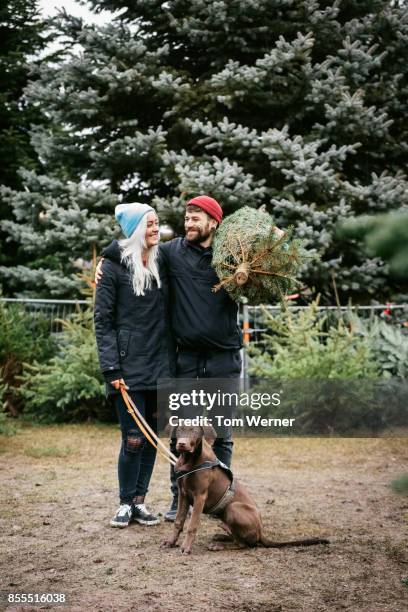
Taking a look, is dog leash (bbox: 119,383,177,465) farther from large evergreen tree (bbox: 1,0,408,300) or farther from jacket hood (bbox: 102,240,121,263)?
large evergreen tree (bbox: 1,0,408,300)

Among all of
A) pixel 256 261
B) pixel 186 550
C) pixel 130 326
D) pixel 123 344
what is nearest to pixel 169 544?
pixel 186 550

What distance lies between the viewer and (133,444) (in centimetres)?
486

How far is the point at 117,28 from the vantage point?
1166 centimetres

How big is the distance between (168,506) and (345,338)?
426 centimetres

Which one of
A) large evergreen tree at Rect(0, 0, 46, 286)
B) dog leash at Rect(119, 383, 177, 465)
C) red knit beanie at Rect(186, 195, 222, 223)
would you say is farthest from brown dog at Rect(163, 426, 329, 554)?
large evergreen tree at Rect(0, 0, 46, 286)

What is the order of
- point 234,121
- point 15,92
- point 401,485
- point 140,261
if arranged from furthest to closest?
point 15,92, point 234,121, point 140,261, point 401,485

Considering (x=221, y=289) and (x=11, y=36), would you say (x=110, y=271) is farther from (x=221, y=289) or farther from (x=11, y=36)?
(x=11, y=36)

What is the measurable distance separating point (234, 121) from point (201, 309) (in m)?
7.66

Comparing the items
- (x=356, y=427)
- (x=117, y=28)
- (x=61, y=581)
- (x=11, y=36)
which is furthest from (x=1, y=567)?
(x=11, y=36)

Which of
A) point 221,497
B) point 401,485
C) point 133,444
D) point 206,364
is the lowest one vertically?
point 221,497

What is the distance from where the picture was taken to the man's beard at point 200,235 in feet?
15.8

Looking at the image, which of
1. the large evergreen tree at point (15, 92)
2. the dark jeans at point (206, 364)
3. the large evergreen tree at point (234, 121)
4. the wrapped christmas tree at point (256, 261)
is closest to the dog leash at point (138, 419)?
the dark jeans at point (206, 364)

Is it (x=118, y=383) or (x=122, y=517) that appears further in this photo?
(x=122, y=517)

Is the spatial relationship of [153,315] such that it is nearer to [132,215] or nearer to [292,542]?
[132,215]
